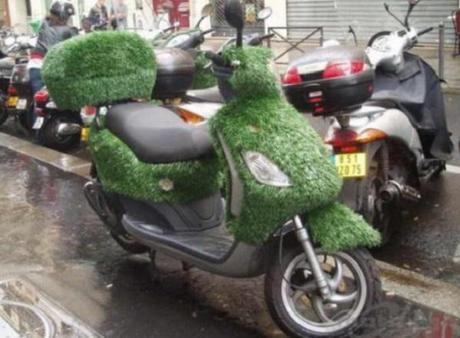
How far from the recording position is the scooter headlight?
309 centimetres

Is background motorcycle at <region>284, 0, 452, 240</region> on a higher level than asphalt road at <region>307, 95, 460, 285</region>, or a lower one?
higher

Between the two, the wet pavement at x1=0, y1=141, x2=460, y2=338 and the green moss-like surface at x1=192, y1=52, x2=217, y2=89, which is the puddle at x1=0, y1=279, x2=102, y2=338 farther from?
the green moss-like surface at x1=192, y1=52, x2=217, y2=89

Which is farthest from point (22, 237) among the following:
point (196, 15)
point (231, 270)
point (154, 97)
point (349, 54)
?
point (196, 15)

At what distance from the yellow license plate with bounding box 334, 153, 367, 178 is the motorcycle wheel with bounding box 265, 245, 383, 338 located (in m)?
0.90

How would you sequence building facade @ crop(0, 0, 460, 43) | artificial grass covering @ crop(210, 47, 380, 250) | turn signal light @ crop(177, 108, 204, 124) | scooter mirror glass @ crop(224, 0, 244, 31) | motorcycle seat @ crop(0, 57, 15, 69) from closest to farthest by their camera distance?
artificial grass covering @ crop(210, 47, 380, 250)
scooter mirror glass @ crop(224, 0, 244, 31)
turn signal light @ crop(177, 108, 204, 124)
motorcycle seat @ crop(0, 57, 15, 69)
building facade @ crop(0, 0, 460, 43)

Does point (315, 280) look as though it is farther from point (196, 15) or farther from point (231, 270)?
point (196, 15)

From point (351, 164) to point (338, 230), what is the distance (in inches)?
41.5

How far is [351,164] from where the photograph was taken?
13.4ft

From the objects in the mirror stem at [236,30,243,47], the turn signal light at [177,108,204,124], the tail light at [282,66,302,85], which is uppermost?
the mirror stem at [236,30,243,47]

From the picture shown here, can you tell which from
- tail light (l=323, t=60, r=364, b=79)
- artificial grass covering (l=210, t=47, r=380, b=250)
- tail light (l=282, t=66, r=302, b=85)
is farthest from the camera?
tail light (l=282, t=66, r=302, b=85)

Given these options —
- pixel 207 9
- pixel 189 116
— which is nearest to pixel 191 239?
pixel 189 116

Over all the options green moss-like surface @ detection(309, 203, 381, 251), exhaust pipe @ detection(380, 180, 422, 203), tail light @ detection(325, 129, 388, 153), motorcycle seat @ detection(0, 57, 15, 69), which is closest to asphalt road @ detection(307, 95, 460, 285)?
exhaust pipe @ detection(380, 180, 422, 203)

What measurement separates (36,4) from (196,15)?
34.8ft

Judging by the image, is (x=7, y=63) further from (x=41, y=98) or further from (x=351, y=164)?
(x=351, y=164)
